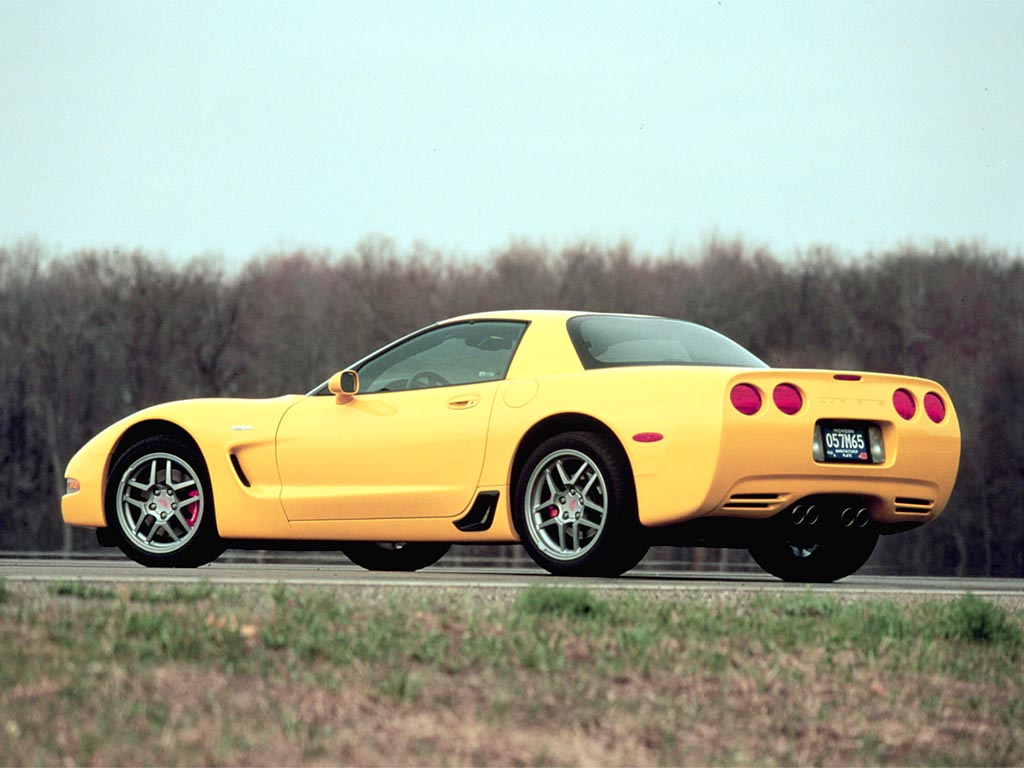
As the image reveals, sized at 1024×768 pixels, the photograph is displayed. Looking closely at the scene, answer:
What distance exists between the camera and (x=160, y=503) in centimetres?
1074

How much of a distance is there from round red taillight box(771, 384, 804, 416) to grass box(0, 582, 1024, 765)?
67.6 inches

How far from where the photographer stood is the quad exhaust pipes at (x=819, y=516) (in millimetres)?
9172

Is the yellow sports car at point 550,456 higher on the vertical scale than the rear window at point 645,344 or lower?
lower

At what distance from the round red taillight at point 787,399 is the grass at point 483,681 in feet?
5.64

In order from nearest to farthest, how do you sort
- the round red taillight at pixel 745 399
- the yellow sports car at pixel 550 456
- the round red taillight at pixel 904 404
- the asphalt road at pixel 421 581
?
1. the asphalt road at pixel 421 581
2. the round red taillight at pixel 745 399
3. the yellow sports car at pixel 550 456
4. the round red taillight at pixel 904 404

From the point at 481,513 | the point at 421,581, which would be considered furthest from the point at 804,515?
the point at 421,581

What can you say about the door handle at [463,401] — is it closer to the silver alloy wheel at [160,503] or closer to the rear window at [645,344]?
the rear window at [645,344]

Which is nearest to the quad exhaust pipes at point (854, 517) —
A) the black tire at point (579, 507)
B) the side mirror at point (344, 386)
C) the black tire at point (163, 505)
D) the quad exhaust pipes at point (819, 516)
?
the quad exhaust pipes at point (819, 516)

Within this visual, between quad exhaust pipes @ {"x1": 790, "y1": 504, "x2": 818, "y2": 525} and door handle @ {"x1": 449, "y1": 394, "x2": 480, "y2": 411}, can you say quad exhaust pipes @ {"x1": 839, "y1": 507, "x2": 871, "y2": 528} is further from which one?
door handle @ {"x1": 449, "y1": 394, "x2": 480, "y2": 411}

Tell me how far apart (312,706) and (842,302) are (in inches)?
2704

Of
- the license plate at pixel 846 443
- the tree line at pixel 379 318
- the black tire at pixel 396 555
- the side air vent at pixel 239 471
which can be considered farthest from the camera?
the tree line at pixel 379 318

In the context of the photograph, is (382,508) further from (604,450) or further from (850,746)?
(850,746)

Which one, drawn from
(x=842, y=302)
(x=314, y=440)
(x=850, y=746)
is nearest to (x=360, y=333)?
(x=842, y=302)

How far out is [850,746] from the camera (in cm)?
571
